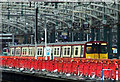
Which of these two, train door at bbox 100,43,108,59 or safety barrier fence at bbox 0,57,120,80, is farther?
train door at bbox 100,43,108,59

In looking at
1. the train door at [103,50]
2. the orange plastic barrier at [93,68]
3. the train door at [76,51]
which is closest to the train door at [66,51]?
the train door at [76,51]

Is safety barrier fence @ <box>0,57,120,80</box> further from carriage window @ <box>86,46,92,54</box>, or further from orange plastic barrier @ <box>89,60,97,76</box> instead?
carriage window @ <box>86,46,92,54</box>

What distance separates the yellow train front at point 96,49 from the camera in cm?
3788

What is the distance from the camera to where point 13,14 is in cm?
5647

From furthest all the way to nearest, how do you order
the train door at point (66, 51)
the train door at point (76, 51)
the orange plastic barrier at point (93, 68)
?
the train door at point (66, 51) → the train door at point (76, 51) → the orange plastic barrier at point (93, 68)

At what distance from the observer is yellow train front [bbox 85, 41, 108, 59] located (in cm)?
3788

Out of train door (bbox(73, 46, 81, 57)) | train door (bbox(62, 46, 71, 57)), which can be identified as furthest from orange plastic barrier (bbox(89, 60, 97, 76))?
train door (bbox(62, 46, 71, 57))

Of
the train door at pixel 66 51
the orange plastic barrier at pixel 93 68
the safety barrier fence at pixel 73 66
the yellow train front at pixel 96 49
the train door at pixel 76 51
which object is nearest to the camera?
the safety barrier fence at pixel 73 66

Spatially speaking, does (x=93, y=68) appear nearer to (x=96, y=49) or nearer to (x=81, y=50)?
(x=96, y=49)

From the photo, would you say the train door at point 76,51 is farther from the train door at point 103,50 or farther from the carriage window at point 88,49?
the train door at point 103,50

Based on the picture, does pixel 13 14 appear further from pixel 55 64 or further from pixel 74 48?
pixel 55 64

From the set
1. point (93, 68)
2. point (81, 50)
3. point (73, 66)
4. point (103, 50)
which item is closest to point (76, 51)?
point (81, 50)

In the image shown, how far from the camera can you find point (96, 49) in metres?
37.9

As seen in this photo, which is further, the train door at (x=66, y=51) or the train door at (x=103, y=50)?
the train door at (x=66, y=51)
